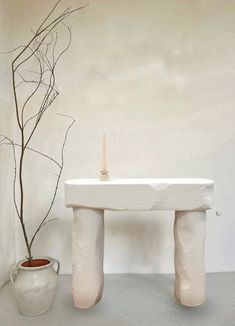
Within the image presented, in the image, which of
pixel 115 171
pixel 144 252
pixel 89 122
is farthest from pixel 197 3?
pixel 144 252

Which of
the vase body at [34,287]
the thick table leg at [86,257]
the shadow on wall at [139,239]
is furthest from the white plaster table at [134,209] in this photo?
the shadow on wall at [139,239]

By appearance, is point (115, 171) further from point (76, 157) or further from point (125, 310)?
point (125, 310)

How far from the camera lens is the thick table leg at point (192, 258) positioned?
142cm

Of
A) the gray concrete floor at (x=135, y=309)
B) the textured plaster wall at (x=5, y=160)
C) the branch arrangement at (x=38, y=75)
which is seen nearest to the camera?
the gray concrete floor at (x=135, y=309)

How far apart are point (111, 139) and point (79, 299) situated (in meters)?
1.02

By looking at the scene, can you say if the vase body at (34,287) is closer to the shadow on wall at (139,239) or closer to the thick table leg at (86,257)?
the thick table leg at (86,257)

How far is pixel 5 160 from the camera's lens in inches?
72.1

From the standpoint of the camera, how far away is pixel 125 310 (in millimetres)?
1467

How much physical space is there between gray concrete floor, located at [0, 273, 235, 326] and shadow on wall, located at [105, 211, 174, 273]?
0.50 ft

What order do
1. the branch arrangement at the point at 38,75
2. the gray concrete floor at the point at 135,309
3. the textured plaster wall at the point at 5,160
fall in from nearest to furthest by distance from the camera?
the gray concrete floor at the point at 135,309, the textured plaster wall at the point at 5,160, the branch arrangement at the point at 38,75

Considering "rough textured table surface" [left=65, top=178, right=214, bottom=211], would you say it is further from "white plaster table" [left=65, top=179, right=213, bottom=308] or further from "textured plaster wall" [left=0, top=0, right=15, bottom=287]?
"textured plaster wall" [left=0, top=0, right=15, bottom=287]

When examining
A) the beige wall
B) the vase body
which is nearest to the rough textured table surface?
the vase body

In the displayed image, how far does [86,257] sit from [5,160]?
872 mm

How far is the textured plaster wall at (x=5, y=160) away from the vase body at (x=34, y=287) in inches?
15.3
